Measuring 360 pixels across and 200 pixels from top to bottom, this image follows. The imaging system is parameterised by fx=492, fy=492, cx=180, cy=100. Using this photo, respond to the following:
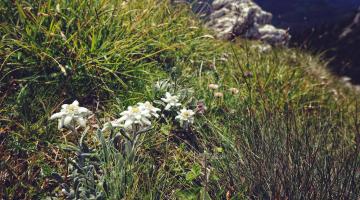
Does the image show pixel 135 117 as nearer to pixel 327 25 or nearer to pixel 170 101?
pixel 170 101

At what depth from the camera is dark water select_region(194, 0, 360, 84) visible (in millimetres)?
9766

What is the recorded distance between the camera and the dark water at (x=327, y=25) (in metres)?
→ 9.77

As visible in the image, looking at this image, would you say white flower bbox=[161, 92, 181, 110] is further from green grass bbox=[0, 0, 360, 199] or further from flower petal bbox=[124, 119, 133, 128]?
flower petal bbox=[124, 119, 133, 128]

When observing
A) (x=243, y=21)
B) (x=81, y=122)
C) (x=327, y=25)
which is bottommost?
(x=327, y=25)

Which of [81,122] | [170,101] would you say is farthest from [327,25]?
[81,122]

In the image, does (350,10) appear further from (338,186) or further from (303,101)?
(338,186)

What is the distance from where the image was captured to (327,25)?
11508mm

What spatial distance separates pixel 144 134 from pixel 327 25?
9.09 m

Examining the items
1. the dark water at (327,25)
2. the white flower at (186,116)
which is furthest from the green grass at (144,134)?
the dark water at (327,25)

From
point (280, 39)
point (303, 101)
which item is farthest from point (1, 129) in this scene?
point (280, 39)

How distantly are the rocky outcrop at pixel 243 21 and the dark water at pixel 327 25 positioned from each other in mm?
893

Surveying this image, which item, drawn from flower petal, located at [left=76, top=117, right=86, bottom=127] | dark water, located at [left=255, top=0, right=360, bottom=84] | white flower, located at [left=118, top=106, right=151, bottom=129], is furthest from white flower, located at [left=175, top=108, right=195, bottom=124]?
dark water, located at [left=255, top=0, right=360, bottom=84]

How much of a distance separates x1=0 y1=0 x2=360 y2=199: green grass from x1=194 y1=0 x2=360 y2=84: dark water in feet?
16.1

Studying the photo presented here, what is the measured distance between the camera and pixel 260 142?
353 centimetres
